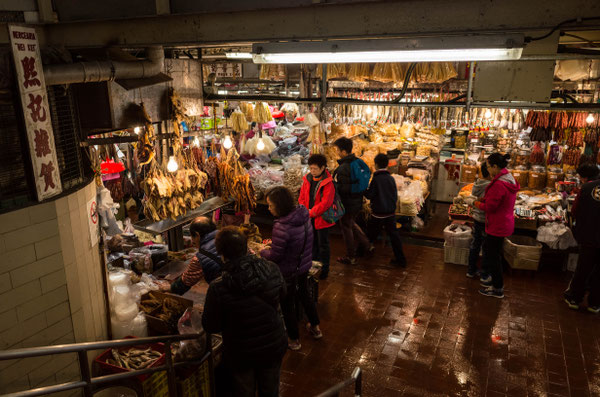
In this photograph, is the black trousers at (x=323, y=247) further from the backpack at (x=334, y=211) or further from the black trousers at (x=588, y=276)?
the black trousers at (x=588, y=276)

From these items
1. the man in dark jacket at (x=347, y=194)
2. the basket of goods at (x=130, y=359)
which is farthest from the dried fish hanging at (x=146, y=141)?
the man in dark jacket at (x=347, y=194)

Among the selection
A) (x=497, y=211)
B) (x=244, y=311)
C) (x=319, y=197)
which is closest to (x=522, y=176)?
(x=497, y=211)

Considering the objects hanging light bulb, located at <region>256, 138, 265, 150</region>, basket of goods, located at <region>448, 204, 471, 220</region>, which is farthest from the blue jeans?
hanging light bulb, located at <region>256, 138, 265, 150</region>

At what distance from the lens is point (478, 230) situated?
7066 mm

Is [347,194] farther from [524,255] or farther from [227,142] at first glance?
[524,255]

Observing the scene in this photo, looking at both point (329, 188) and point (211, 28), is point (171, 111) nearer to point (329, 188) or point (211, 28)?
point (211, 28)

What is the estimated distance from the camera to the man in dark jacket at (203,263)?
4422 millimetres

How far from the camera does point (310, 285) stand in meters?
5.57

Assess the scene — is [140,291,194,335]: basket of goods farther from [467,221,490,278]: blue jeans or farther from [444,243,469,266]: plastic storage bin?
[444,243,469,266]: plastic storage bin

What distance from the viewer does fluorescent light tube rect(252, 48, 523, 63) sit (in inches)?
127

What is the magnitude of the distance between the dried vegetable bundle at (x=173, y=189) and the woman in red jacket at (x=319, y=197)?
1.66 m

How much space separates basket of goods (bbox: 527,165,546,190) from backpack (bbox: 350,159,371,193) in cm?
494

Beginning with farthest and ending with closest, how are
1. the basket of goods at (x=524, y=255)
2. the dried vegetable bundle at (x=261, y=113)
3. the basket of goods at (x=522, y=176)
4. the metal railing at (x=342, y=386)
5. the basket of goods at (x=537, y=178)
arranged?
the basket of goods at (x=522, y=176) < the basket of goods at (x=537, y=178) < the dried vegetable bundle at (x=261, y=113) < the basket of goods at (x=524, y=255) < the metal railing at (x=342, y=386)

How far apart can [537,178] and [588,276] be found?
4.34m
